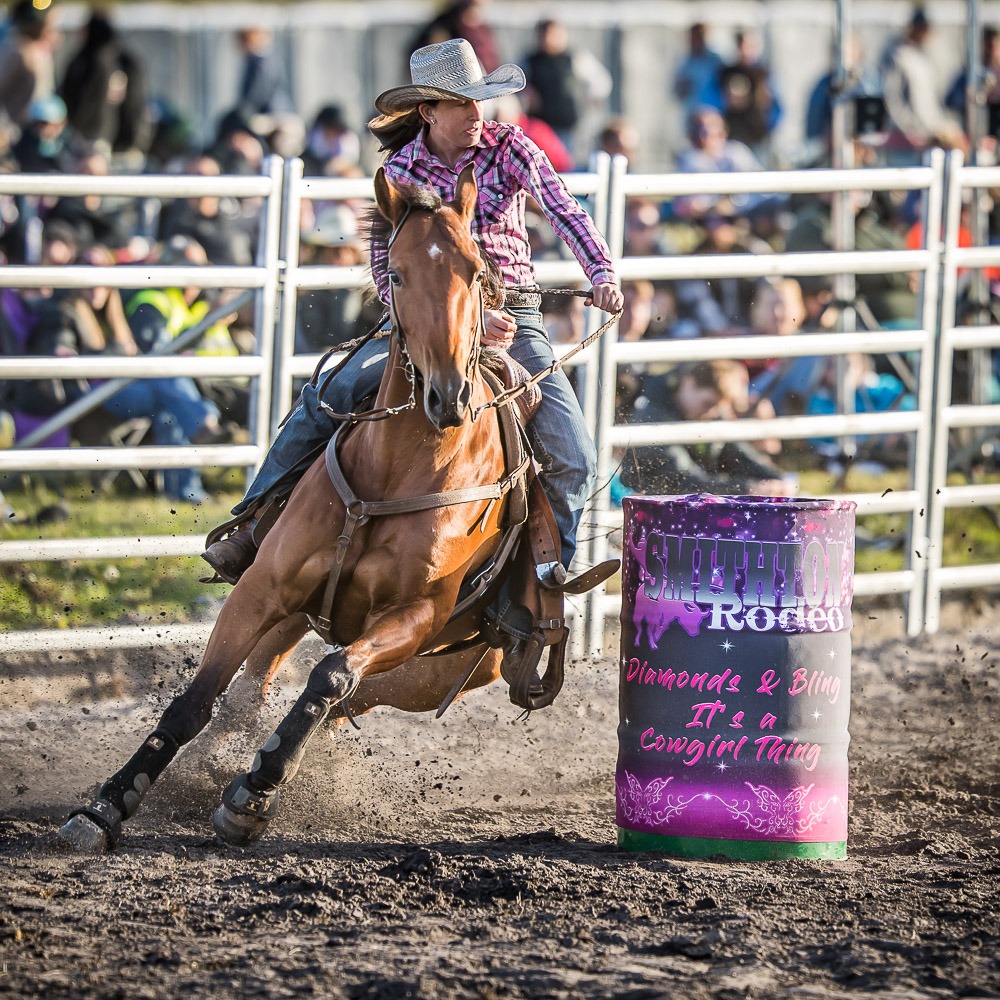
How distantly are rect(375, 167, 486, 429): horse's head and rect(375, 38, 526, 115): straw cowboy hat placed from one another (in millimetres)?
580

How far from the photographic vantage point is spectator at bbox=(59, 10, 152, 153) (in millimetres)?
13281

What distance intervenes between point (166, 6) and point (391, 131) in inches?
418

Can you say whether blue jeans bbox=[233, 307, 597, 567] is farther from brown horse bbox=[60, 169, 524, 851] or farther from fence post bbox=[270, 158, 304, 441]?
fence post bbox=[270, 158, 304, 441]

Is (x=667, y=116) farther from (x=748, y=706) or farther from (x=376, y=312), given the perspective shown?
(x=748, y=706)

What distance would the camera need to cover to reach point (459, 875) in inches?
175

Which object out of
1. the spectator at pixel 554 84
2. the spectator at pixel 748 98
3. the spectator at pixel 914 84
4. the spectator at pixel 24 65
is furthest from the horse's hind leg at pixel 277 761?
the spectator at pixel 914 84

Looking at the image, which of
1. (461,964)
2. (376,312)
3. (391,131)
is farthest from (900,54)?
(461,964)

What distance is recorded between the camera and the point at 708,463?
346 inches

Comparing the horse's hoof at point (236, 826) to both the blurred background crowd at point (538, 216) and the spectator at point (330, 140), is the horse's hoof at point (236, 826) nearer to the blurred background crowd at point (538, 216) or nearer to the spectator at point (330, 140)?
the blurred background crowd at point (538, 216)

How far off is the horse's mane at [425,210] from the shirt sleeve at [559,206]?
539mm

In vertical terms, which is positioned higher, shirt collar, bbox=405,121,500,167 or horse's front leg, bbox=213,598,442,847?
shirt collar, bbox=405,121,500,167

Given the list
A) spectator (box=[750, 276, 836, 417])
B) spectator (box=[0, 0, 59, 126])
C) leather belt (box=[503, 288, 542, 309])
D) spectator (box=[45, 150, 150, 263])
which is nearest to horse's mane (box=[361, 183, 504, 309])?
leather belt (box=[503, 288, 542, 309])

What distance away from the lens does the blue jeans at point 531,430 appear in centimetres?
520

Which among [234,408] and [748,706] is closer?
[748,706]
